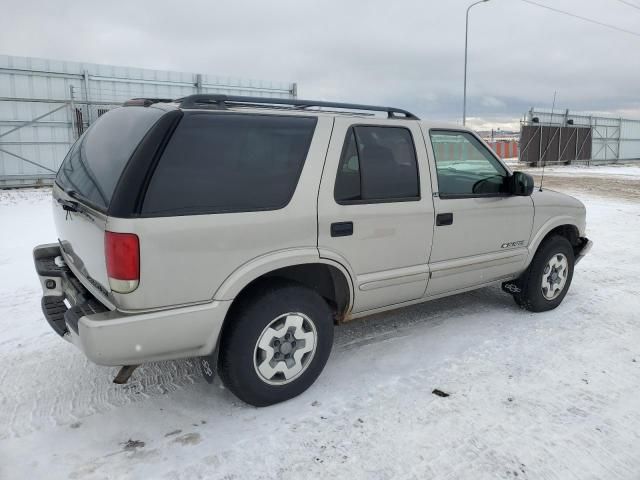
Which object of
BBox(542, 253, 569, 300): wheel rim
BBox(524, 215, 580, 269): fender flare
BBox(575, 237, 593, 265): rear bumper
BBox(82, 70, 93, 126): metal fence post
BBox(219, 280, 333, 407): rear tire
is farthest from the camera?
BBox(82, 70, 93, 126): metal fence post

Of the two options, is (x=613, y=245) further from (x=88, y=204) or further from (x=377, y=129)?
(x=88, y=204)

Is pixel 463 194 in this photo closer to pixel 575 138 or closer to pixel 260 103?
pixel 260 103

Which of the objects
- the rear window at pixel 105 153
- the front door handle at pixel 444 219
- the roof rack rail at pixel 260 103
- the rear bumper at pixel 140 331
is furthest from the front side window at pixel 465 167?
the rear window at pixel 105 153

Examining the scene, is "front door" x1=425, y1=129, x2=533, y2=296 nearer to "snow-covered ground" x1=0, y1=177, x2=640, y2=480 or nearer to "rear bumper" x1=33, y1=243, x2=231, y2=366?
"snow-covered ground" x1=0, y1=177, x2=640, y2=480

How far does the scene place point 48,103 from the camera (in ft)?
53.6

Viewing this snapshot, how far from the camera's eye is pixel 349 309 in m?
3.55

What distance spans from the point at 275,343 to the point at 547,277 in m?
2.97

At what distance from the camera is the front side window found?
3982 mm

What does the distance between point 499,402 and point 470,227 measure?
140 cm

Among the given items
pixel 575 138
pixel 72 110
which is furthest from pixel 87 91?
pixel 575 138

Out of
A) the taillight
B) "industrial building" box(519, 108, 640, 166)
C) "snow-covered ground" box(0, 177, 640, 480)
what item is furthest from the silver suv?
"industrial building" box(519, 108, 640, 166)

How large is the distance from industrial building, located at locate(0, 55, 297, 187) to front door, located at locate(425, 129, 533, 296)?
48.9 feet

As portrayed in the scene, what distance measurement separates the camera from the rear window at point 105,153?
9.23ft

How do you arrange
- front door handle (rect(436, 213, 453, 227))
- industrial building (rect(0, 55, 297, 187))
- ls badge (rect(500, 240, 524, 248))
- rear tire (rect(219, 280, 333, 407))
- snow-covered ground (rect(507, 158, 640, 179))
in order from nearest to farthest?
rear tire (rect(219, 280, 333, 407))
front door handle (rect(436, 213, 453, 227))
ls badge (rect(500, 240, 524, 248))
industrial building (rect(0, 55, 297, 187))
snow-covered ground (rect(507, 158, 640, 179))
